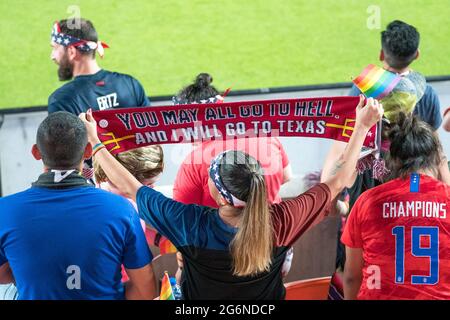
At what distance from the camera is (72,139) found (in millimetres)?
2619

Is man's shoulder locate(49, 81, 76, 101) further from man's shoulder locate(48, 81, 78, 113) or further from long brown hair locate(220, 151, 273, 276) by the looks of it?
long brown hair locate(220, 151, 273, 276)

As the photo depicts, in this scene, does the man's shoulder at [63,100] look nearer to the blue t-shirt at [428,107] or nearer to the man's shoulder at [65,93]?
the man's shoulder at [65,93]

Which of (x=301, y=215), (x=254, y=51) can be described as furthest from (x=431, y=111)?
(x=254, y=51)

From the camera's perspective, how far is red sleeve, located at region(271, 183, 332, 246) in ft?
8.96

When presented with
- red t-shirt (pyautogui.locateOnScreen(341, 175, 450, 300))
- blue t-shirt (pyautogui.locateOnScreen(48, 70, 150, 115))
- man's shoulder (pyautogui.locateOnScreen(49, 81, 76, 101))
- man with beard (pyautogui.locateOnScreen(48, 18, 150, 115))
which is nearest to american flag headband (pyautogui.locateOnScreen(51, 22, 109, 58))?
man with beard (pyautogui.locateOnScreen(48, 18, 150, 115))

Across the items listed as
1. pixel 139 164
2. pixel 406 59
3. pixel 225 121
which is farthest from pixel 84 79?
pixel 406 59

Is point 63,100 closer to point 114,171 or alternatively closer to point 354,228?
point 114,171

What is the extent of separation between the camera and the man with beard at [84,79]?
4.30m

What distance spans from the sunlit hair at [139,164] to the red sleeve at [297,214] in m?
0.66

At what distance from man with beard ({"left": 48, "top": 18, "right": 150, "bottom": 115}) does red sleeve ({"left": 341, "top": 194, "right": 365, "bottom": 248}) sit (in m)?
1.96

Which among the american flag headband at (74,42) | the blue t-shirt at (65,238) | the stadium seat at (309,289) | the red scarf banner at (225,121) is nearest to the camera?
the blue t-shirt at (65,238)

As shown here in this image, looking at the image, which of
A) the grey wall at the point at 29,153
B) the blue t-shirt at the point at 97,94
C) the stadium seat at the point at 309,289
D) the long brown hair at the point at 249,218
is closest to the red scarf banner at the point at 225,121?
the long brown hair at the point at 249,218
